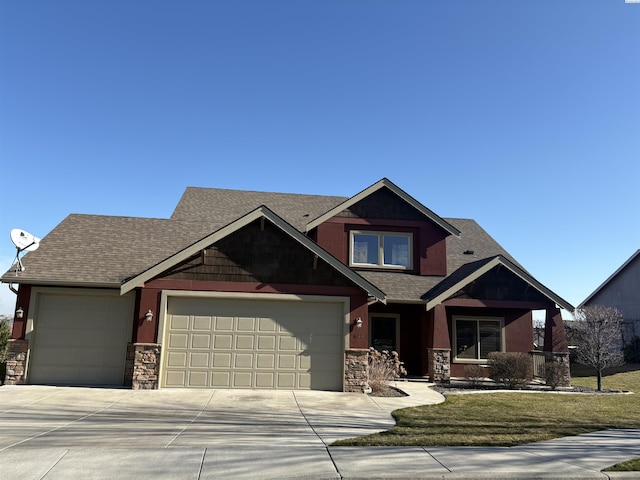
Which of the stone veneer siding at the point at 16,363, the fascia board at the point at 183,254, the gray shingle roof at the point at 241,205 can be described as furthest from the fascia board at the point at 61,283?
the gray shingle roof at the point at 241,205

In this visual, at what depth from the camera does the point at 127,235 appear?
1802 centimetres

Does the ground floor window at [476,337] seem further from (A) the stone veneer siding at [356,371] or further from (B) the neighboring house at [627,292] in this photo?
(B) the neighboring house at [627,292]

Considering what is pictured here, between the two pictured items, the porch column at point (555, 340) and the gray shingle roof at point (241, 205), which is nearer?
the porch column at point (555, 340)

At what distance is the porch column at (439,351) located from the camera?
16984mm

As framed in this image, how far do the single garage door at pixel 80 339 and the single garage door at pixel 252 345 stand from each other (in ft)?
6.32

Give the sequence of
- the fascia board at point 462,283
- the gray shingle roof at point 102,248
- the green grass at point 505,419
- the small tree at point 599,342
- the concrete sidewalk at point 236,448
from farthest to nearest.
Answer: the small tree at point 599,342
the fascia board at point 462,283
the gray shingle roof at point 102,248
the green grass at point 505,419
the concrete sidewalk at point 236,448

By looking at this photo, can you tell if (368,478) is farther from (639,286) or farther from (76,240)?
(639,286)

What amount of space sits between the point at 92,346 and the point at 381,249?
11.4 metres

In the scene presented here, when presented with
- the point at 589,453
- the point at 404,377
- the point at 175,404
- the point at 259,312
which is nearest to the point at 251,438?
the point at 175,404

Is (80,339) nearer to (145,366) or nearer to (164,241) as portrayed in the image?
(145,366)

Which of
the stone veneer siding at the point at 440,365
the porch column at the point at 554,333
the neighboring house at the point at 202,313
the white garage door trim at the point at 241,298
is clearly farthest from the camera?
the porch column at the point at 554,333

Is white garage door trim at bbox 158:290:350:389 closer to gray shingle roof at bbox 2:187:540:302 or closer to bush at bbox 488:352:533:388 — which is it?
gray shingle roof at bbox 2:187:540:302

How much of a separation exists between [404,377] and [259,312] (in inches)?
273

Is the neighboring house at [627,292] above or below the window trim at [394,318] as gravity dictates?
above
